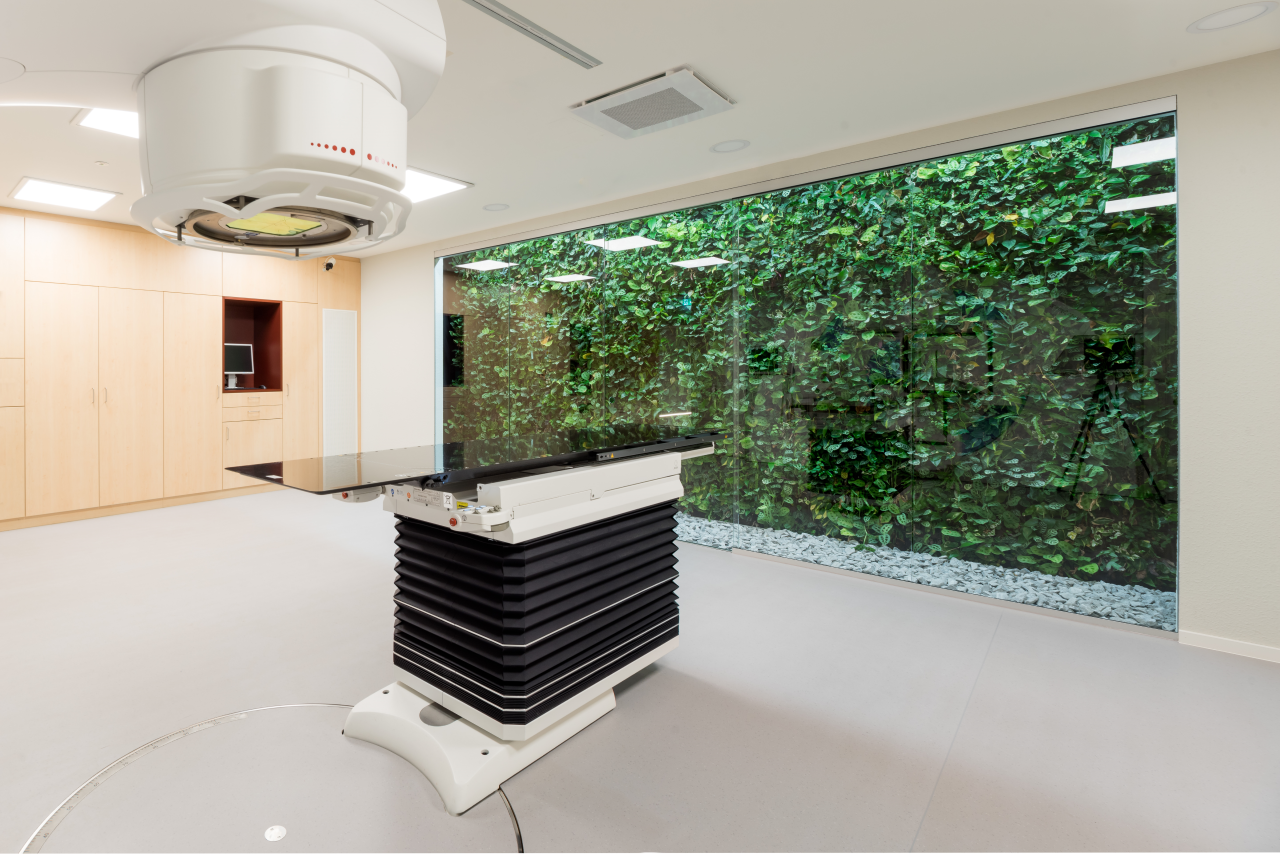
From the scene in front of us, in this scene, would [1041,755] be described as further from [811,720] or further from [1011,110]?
[1011,110]

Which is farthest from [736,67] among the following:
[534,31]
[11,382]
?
[11,382]

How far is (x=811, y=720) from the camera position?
2.13m

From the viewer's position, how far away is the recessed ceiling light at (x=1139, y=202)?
2750 millimetres

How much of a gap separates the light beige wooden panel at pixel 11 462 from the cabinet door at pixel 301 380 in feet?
6.01

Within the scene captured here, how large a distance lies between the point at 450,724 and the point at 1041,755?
5.81 ft

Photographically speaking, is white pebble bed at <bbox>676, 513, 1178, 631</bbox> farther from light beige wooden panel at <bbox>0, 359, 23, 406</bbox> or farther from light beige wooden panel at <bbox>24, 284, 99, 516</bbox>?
light beige wooden panel at <bbox>0, 359, 23, 406</bbox>

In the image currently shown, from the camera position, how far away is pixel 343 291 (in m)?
6.55

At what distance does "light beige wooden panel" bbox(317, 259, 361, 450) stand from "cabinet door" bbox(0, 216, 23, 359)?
7.04ft

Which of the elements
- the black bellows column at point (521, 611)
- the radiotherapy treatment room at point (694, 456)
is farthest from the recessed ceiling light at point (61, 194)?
the black bellows column at point (521, 611)

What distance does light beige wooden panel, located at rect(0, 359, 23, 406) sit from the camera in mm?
4605

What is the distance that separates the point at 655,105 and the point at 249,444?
4.88m

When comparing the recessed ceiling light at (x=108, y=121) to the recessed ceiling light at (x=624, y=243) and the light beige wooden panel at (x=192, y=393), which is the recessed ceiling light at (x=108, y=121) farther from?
the recessed ceiling light at (x=624, y=243)

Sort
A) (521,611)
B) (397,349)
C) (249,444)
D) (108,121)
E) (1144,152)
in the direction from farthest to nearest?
(397,349) < (249,444) < (108,121) < (1144,152) < (521,611)

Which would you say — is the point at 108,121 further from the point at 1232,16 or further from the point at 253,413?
the point at 1232,16
